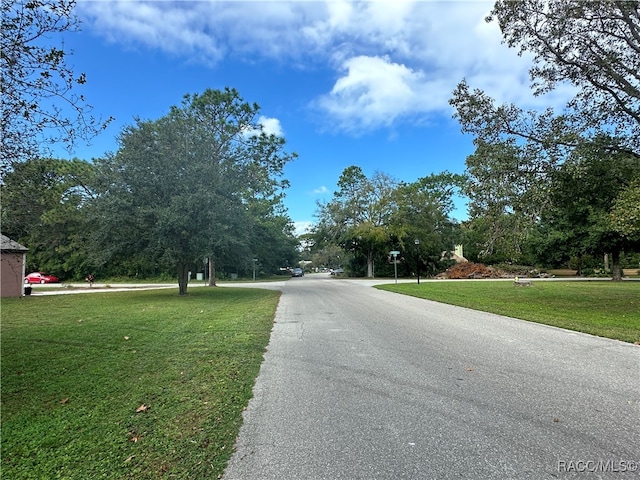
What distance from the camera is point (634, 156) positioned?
11125 mm

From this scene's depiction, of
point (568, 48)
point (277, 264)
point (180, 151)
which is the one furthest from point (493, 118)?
point (277, 264)

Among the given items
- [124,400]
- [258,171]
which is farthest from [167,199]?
[124,400]

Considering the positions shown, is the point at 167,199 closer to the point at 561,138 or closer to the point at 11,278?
the point at 11,278

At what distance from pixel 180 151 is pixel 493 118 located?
528 inches

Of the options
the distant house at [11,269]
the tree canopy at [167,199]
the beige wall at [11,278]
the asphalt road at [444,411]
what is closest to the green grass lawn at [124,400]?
the asphalt road at [444,411]

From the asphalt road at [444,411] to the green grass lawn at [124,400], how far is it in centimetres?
35

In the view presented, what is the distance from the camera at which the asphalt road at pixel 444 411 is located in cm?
271

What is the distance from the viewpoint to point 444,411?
3639mm

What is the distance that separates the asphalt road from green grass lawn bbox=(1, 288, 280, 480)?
345 millimetres

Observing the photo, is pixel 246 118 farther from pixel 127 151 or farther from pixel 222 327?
pixel 222 327

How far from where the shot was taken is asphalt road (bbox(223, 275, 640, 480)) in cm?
271

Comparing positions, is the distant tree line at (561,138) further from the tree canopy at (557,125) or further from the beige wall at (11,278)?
the beige wall at (11,278)

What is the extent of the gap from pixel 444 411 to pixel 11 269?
22.8 meters

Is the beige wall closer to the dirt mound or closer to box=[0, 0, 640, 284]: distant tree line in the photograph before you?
box=[0, 0, 640, 284]: distant tree line
